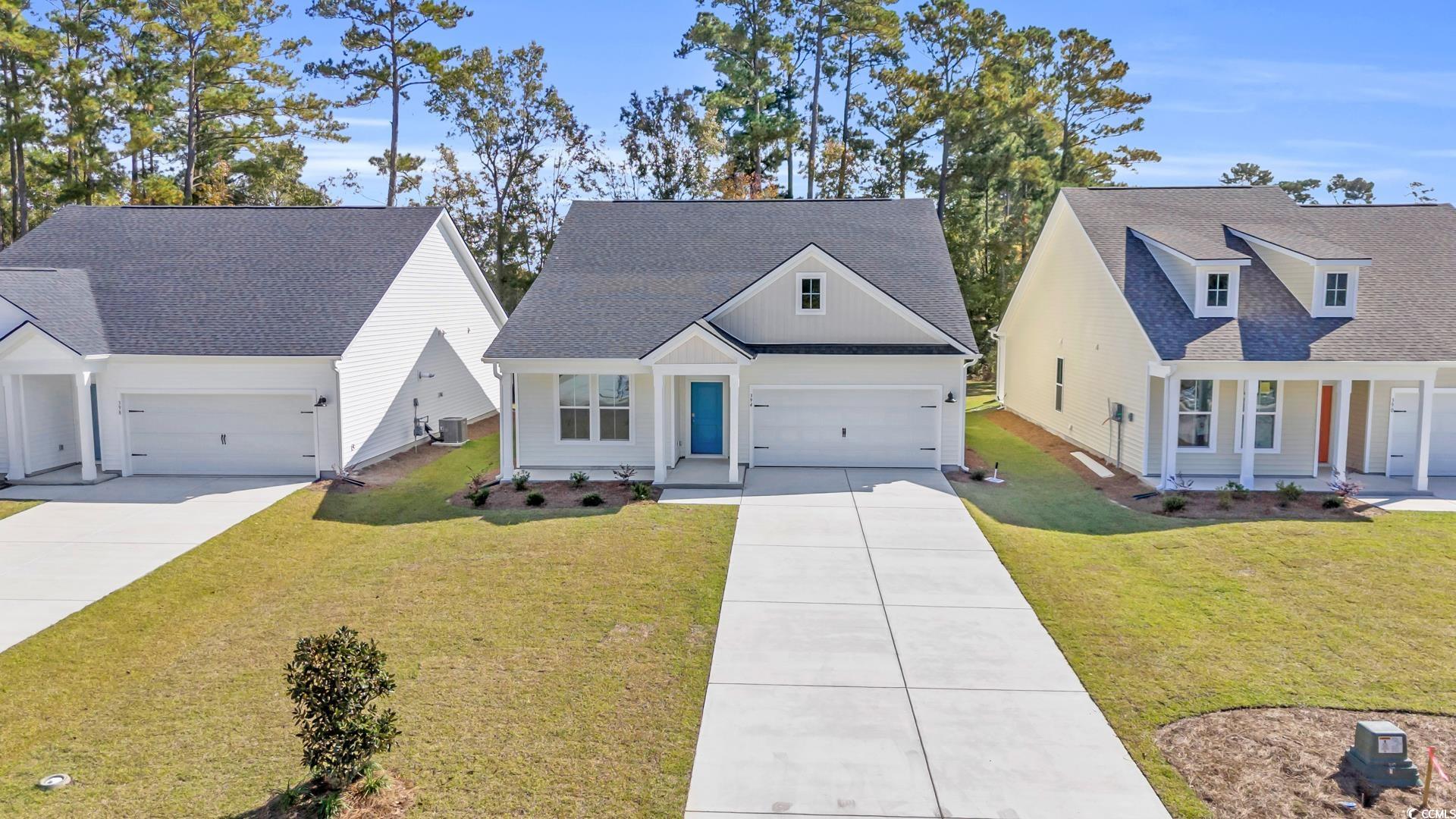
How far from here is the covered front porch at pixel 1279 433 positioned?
18.0m

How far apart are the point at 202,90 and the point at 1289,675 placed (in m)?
40.2

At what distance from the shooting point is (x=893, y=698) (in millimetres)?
9070

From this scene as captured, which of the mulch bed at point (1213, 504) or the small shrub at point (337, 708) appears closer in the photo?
the small shrub at point (337, 708)

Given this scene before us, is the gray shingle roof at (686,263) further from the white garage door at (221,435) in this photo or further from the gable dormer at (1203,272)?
the white garage door at (221,435)

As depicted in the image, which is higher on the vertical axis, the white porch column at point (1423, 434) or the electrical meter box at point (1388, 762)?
the white porch column at point (1423, 434)

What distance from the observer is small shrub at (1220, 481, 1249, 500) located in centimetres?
1692

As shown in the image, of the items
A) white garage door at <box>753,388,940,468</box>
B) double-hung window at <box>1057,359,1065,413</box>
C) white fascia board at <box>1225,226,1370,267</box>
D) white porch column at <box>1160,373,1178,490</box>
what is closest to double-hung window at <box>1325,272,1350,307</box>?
white fascia board at <box>1225,226,1370,267</box>

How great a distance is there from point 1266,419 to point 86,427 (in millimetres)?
24433

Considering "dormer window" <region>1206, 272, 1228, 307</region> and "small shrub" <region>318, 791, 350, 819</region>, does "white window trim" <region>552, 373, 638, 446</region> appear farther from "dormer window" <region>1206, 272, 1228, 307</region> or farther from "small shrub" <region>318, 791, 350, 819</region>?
"small shrub" <region>318, 791, 350, 819</region>

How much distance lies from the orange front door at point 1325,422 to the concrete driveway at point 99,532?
22091 mm

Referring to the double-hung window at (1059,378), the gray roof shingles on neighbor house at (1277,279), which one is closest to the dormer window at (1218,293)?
the gray roof shingles on neighbor house at (1277,279)

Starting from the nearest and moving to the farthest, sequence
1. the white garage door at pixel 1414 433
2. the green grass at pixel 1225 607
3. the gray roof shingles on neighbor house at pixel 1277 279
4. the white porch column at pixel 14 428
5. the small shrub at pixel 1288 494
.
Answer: the green grass at pixel 1225 607 → the small shrub at pixel 1288 494 → the gray roof shingles on neighbor house at pixel 1277 279 → the white porch column at pixel 14 428 → the white garage door at pixel 1414 433

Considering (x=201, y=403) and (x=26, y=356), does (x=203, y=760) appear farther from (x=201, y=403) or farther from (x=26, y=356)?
(x=26, y=356)

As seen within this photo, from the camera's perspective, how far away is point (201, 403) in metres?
19.4
